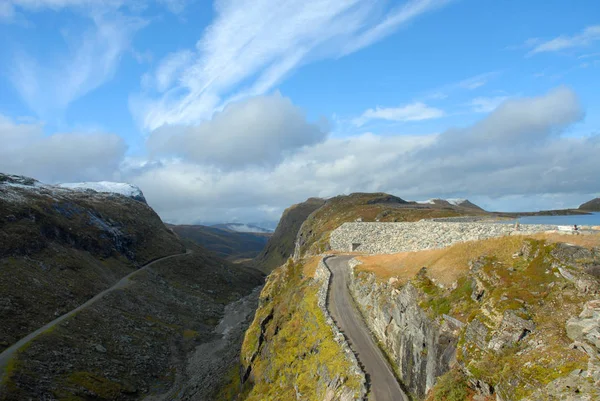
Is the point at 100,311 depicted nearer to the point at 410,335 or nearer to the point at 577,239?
the point at 410,335

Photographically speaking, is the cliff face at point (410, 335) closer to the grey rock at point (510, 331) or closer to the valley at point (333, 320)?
the valley at point (333, 320)

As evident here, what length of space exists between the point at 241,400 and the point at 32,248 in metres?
81.8

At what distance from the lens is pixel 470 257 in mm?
32250

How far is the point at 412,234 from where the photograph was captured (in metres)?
→ 51.0

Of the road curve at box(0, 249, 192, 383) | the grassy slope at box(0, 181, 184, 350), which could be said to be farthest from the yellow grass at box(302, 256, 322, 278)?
the grassy slope at box(0, 181, 184, 350)

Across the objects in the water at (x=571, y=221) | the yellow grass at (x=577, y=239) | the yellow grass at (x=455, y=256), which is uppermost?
the water at (x=571, y=221)

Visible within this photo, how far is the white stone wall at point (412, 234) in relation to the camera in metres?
35.4

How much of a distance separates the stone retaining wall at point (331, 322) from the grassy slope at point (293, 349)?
0.60 meters

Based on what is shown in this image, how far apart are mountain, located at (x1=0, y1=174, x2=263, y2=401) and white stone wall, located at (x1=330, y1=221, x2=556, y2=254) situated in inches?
1453

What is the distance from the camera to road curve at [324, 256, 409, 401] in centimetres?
2892

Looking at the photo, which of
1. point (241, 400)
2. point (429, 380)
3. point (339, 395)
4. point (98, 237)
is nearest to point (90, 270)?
point (98, 237)

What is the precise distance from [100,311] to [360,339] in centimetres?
7483

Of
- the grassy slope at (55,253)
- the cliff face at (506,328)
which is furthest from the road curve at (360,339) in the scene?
the grassy slope at (55,253)

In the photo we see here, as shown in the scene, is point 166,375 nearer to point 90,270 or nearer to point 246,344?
point 246,344
